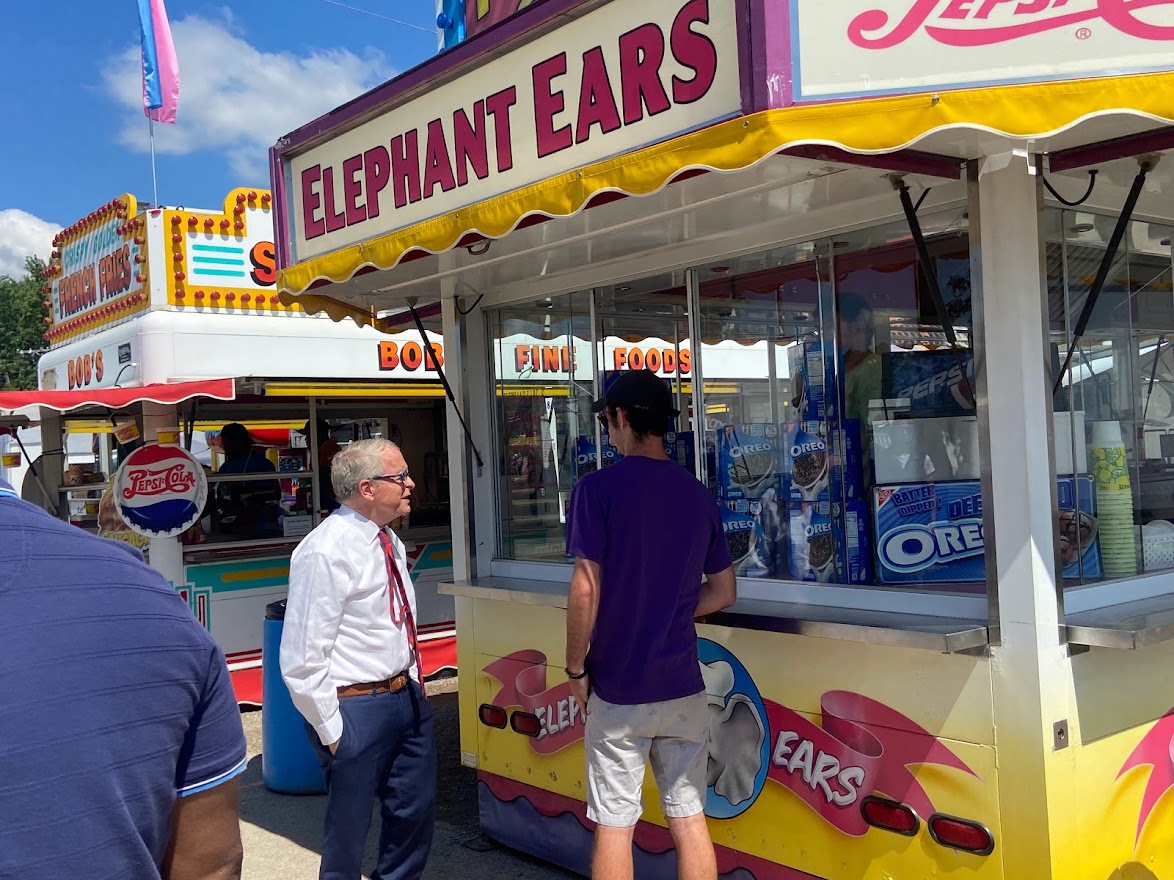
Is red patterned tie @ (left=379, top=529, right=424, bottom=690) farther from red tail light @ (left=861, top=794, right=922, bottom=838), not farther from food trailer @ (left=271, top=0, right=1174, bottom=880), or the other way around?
red tail light @ (left=861, top=794, right=922, bottom=838)

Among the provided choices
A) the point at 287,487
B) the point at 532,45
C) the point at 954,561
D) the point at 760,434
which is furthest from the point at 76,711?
the point at 287,487

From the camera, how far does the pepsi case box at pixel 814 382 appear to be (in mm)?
3945

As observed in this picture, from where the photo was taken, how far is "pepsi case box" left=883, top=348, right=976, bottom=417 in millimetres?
3629

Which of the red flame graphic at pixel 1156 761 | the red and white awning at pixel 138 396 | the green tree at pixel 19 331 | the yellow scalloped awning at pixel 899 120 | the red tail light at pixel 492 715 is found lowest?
the red tail light at pixel 492 715

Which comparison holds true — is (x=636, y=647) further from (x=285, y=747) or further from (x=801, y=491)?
(x=285, y=747)

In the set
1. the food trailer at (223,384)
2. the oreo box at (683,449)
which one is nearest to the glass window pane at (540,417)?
the oreo box at (683,449)

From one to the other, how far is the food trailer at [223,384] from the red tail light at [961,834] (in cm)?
520

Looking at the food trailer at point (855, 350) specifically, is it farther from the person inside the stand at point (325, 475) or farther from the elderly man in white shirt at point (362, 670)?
the person inside the stand at point (325, 475)

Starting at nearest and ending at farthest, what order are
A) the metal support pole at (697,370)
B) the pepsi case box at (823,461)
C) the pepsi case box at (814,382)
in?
the pepsi case box at (823,461) → the pepsi case box at (814,382) → the metal support pole at (697,370)

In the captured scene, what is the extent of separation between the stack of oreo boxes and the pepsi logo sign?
456 cm

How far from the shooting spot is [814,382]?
4.00 meters

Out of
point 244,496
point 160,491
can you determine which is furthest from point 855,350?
point 244,496

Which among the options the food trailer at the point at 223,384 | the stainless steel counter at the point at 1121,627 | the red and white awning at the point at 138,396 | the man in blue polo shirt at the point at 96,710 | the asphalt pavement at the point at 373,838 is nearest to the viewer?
the man in blue polo shirt at the point at 96,710

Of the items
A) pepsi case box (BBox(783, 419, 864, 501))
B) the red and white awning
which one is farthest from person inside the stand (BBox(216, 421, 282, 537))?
pepsi case box (BBox(783, 419, 864, 501))
